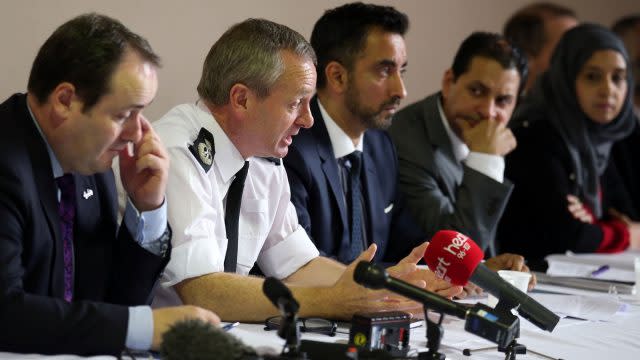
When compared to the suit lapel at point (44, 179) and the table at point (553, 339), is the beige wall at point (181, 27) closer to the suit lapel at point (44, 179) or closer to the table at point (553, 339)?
the suit lapel at point (44, 179)

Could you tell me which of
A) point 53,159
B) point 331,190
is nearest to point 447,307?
point 53,159

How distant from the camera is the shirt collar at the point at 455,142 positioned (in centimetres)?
391

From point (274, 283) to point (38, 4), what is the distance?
2.09 metres

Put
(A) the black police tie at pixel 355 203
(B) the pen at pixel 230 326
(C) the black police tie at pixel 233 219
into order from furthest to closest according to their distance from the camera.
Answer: (A) the black police tie at pixel 355 203 → (C) the black police tie at pixel 233 219 → (B) the pen at pixel 230 326

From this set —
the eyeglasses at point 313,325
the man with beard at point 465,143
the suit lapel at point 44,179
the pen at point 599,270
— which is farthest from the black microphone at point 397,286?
the man with beard at point 465,143

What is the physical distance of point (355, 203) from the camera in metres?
3.22

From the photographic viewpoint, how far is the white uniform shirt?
2283mm

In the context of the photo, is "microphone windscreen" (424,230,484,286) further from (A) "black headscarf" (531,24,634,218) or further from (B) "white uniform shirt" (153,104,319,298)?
(A) "black headscarf" (531,24,634,218)

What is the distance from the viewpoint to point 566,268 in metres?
3.45

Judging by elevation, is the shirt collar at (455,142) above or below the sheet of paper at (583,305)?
above

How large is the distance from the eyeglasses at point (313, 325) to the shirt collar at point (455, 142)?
1.86 m

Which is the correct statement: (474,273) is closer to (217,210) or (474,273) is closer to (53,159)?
(217,210)

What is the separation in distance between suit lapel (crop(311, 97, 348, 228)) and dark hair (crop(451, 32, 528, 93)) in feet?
3.38

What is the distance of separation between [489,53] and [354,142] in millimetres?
974
